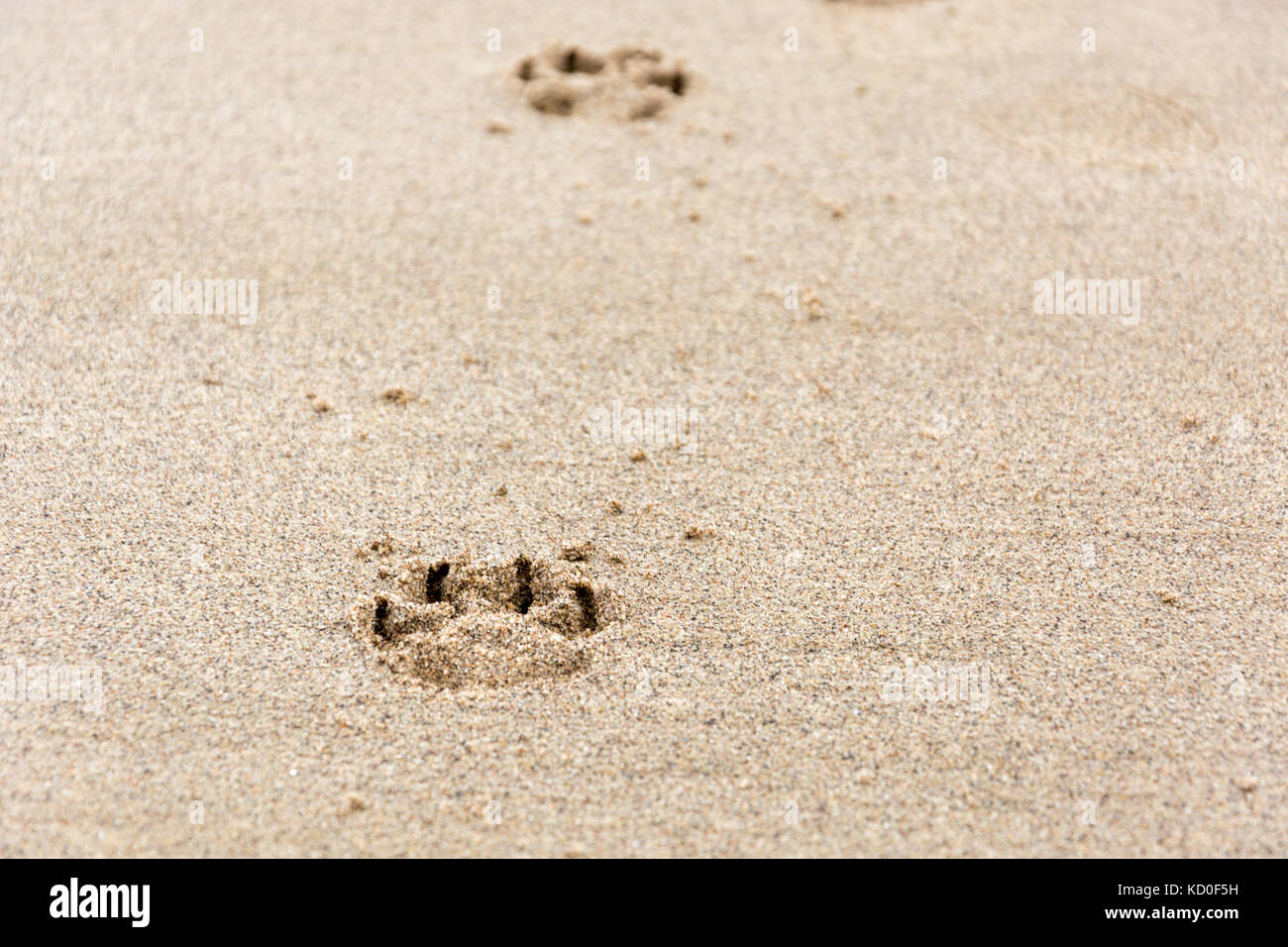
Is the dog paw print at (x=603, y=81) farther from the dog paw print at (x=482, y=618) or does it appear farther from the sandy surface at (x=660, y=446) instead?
the dog paw print at (x=482, y=618)

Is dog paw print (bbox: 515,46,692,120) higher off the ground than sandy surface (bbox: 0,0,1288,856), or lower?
higher

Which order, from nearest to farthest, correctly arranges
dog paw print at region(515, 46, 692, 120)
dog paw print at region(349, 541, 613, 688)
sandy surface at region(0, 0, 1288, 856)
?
sandy surface at region(0, 0, 1288, 856), dog paw print at region(349, 541, 613, 688), dog paw print at region(515, 46, 692, 120)

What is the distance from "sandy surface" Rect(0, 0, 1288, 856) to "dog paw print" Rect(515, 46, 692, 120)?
6 centimetres

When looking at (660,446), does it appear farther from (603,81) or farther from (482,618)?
(603,81)

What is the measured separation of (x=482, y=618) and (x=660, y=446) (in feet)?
2.42

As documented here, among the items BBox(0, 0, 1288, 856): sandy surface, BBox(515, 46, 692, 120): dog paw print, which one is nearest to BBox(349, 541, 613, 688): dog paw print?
BBox(0, 0, 1288, 856): sandy surface

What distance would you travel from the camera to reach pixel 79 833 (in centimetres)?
199

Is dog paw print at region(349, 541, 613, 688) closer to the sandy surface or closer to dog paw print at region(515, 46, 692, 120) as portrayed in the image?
the sandy surface

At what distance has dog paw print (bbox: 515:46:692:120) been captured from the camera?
4.13m

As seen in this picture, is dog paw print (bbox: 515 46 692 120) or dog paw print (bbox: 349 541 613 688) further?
dog paw print (bbox: 515 46 692 120)
